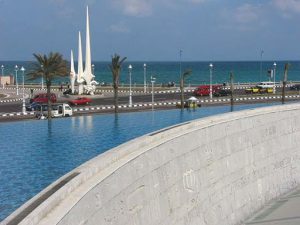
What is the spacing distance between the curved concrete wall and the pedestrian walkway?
444mm

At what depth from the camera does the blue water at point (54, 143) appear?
29422 millimetres

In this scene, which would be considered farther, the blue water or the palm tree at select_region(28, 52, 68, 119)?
the palm tree at select_region(28, 52, 68, 119)

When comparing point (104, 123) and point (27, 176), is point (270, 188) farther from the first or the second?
point (104, 123)

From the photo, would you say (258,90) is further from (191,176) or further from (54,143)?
(191,176)

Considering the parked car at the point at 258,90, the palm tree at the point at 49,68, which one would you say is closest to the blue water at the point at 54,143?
the palm tree at the point at 49,68

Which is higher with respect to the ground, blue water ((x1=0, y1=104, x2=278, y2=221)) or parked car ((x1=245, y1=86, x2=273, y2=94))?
parked car ((x1=245, y1=86, x2=273, y2=94))

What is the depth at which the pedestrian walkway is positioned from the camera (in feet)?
79.7

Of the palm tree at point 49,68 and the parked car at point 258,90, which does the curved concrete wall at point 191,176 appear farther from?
the parked car at point 258,90

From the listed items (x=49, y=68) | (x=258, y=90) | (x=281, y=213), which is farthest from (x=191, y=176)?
(x=258, y=90)

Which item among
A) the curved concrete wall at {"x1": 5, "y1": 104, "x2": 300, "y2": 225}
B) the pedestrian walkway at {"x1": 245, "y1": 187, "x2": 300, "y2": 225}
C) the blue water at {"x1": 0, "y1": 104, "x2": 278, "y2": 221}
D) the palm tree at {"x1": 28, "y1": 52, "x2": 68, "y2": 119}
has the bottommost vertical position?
the pedestrian walkway at {"x1": 245, "y1": 187, "x2": 300, "y2": 225}

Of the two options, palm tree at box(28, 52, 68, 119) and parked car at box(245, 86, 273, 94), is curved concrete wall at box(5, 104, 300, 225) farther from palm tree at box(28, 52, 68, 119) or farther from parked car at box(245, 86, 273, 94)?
parked car at box(245, 86, 273, 94)

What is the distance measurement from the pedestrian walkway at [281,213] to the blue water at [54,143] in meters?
10.8

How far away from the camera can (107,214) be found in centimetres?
1418

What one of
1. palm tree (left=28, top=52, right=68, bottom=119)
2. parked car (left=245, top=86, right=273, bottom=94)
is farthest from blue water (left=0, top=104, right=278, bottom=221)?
parked car (left=245, top=86, right=273, bottom=94)
